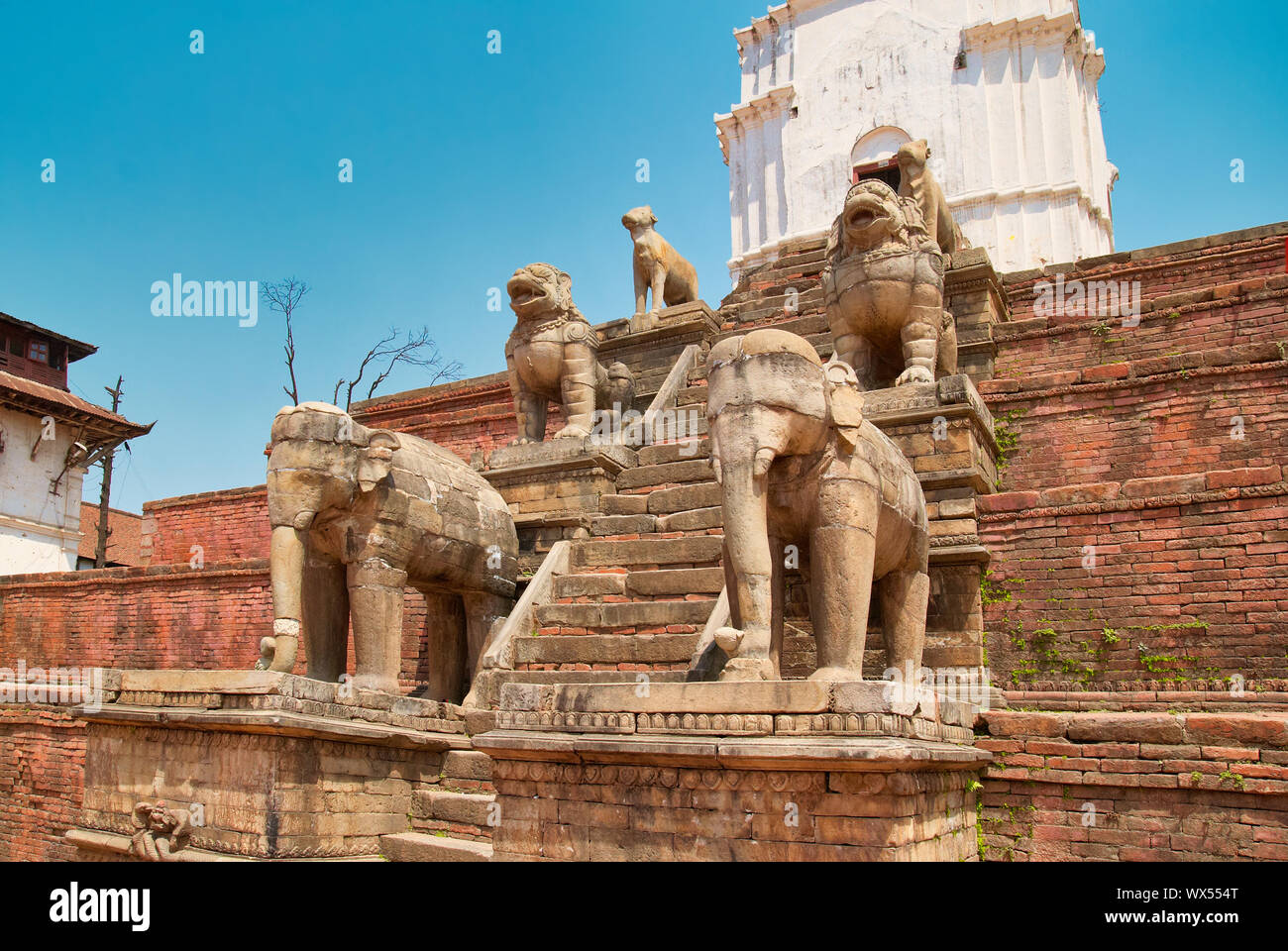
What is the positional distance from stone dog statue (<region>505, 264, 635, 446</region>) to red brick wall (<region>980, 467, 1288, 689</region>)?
4228 mm

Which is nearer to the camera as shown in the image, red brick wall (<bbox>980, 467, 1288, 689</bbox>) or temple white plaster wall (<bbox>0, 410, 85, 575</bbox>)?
red brick wall (<bbox>980, 467, 1288, 689</bbox>)

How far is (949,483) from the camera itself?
8.42 metres

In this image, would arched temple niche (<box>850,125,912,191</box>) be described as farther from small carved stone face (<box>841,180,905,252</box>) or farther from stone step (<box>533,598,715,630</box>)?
stone step (<box>533,598,715,630</box>)

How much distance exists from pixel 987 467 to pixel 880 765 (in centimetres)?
517

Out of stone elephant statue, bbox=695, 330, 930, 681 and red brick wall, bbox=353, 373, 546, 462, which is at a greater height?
red brick wall, bbox=353, 373, 546, 462

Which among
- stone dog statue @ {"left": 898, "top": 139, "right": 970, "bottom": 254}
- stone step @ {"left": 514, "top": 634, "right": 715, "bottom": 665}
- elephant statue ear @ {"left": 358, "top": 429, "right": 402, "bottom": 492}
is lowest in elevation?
stone step @ {"left": 514, "top": 634, "right": 715, "bottom": 665}

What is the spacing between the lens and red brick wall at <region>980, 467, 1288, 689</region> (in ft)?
26.1

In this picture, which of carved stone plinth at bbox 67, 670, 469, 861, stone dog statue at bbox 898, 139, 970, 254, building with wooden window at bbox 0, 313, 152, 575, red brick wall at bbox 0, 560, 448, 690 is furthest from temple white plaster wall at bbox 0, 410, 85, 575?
stone dog statue at bbox 898, 139, 970, 254

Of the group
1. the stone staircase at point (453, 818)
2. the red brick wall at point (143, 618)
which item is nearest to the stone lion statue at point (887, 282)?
the stone staircase at point (453, 818)

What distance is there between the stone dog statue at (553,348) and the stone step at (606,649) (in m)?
3.37

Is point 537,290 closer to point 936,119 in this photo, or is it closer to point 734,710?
point 734,710
